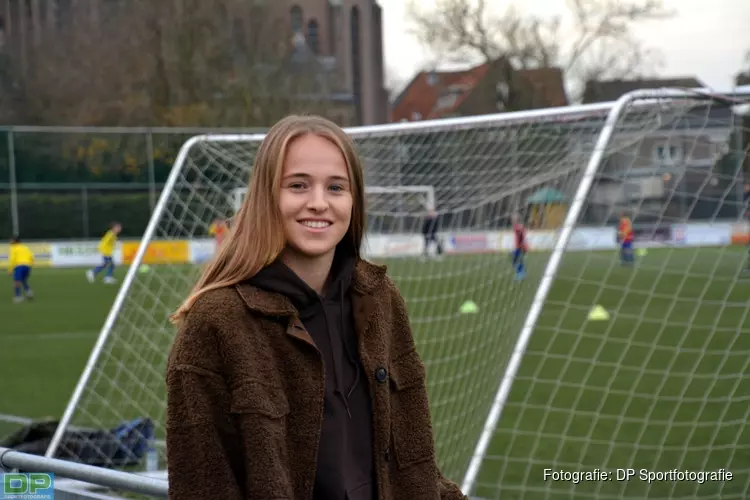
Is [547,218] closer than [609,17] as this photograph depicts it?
Yes

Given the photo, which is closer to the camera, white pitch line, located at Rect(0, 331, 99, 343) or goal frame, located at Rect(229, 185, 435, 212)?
goal frame, located at Rect(229, 185, 435, 212)

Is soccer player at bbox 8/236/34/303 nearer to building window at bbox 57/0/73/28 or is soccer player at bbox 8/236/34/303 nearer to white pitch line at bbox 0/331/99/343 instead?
white pitch line at bbox 0/331/99/343

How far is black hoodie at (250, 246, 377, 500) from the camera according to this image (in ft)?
5.06

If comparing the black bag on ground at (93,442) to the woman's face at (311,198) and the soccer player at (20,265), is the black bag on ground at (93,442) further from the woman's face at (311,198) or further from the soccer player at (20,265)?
the soccer player at (20,265)

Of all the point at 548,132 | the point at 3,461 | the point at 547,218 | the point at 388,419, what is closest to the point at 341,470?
the point at 388,419

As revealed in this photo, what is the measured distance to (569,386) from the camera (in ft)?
25.7

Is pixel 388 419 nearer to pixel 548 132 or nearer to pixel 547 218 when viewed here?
pixel 548 132

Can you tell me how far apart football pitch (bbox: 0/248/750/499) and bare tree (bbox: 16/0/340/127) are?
21221mm

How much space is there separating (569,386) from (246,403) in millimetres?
6680

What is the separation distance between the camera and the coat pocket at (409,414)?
168cm

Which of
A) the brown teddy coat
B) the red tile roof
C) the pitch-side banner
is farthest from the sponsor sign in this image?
the red tile roof

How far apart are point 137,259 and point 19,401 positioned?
2.79m

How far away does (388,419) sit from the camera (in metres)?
1.63

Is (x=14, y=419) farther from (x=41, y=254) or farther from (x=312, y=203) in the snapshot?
(x=41, y=254)
